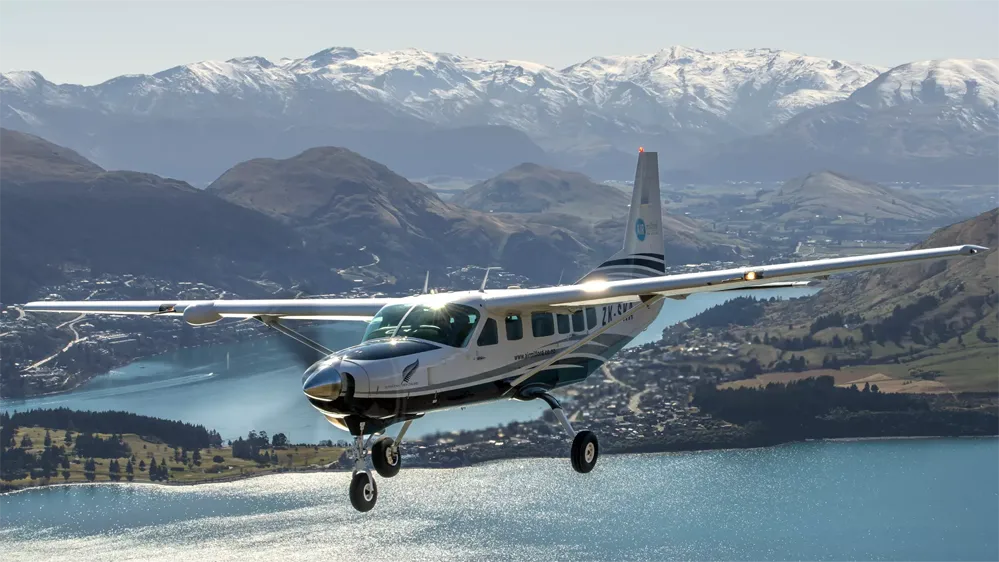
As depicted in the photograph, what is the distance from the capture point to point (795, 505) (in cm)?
19462

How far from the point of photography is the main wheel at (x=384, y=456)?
39.1 m

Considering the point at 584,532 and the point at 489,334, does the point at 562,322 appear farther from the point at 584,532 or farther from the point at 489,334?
the point at 584,532

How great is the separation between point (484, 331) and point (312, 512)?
6495 inches

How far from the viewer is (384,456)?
39.2m

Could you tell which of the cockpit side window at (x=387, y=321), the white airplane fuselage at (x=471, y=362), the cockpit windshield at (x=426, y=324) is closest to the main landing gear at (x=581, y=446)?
the white airplane fuselage at (x=471, y=362)

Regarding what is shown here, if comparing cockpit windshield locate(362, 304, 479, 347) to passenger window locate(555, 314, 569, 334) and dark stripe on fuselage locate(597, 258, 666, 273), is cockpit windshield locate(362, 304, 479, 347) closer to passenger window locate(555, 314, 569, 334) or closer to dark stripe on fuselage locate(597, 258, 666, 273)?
passenger window locate(555, 314, 569, 334)

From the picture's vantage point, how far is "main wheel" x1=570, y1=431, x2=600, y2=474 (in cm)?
4116

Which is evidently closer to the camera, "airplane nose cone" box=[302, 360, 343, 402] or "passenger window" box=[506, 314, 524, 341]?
"airplane nose cone" box=[302, 360, 343, 402]

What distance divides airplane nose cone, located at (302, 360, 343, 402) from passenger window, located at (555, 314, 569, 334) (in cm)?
1119

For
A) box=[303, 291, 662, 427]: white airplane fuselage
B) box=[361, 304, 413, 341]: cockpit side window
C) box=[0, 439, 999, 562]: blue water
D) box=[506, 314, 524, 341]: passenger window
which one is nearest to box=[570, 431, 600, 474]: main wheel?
box=[303, 291, 662, 427]: white airplane fuselage

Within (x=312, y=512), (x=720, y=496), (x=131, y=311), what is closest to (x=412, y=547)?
(x=312, y=512)

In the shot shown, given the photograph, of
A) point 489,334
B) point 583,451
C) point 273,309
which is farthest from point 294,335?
point 583,451

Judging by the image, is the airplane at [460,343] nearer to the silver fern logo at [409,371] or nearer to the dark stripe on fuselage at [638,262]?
the silver fern logo at [409,371]

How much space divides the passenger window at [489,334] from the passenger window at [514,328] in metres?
0.66
